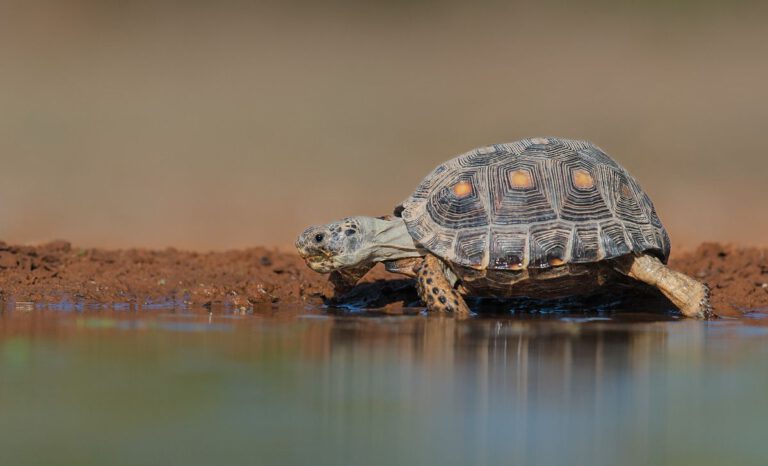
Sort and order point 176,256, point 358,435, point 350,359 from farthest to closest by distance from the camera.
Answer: point 176,256 → point 350,359 → point 358,435

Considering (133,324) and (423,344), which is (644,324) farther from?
(133,324)

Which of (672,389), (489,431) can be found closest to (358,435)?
(489,431)

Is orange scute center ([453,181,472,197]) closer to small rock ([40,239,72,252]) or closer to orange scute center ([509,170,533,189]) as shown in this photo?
orange scute center ([509,170,533,189])

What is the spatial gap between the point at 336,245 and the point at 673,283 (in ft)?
9.88

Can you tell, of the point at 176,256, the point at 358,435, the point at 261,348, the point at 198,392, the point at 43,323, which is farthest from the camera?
the point at 176,256

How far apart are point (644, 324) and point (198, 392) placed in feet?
14.1

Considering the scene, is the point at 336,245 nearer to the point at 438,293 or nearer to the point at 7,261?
the point at 438,293

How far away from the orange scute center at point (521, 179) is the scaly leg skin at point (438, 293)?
999 millimetres

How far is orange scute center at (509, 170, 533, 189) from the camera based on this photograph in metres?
8.44

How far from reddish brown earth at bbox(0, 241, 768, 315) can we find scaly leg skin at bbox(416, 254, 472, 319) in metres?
1.02

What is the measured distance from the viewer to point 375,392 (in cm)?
462

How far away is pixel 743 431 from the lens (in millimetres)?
3920

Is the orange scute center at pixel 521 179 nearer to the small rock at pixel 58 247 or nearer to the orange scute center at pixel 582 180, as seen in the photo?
the orange scute center at pixel 582 180

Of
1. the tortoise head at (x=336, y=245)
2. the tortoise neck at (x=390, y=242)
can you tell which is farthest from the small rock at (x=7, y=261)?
the tortoise neck at (x=390, y=242)
